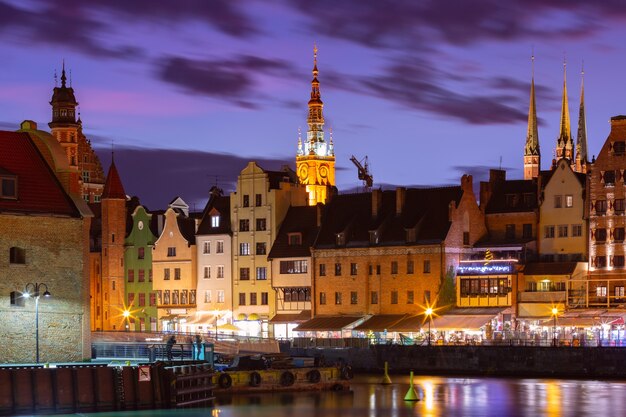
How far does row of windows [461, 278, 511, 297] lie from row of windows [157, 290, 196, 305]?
2542 centimetres

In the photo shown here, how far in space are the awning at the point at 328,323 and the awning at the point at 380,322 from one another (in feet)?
3.21

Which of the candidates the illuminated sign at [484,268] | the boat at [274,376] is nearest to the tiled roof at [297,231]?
the illuminated sign at [484,268]

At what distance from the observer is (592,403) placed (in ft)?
225

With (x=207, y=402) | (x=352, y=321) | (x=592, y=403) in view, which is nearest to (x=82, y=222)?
(x=207, y=402)

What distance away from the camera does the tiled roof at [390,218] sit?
104312mm

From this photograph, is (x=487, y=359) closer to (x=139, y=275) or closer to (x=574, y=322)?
(x=574, y=322)

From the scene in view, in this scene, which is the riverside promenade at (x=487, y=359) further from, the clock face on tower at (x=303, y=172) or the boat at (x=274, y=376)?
the clock face on tower at (x=303, y=172)

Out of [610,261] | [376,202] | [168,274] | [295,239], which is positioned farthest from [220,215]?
[610,261]

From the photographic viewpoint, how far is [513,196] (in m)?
107

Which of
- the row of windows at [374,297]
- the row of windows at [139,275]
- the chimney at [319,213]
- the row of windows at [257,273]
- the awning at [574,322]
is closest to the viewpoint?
the awning at [574,322]

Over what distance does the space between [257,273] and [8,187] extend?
152ft

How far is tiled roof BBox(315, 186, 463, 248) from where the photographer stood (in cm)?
10431

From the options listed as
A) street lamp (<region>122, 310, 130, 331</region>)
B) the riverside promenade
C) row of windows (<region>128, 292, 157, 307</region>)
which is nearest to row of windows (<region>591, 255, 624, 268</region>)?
the riverside promenade

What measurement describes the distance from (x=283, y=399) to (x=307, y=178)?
90796mm
